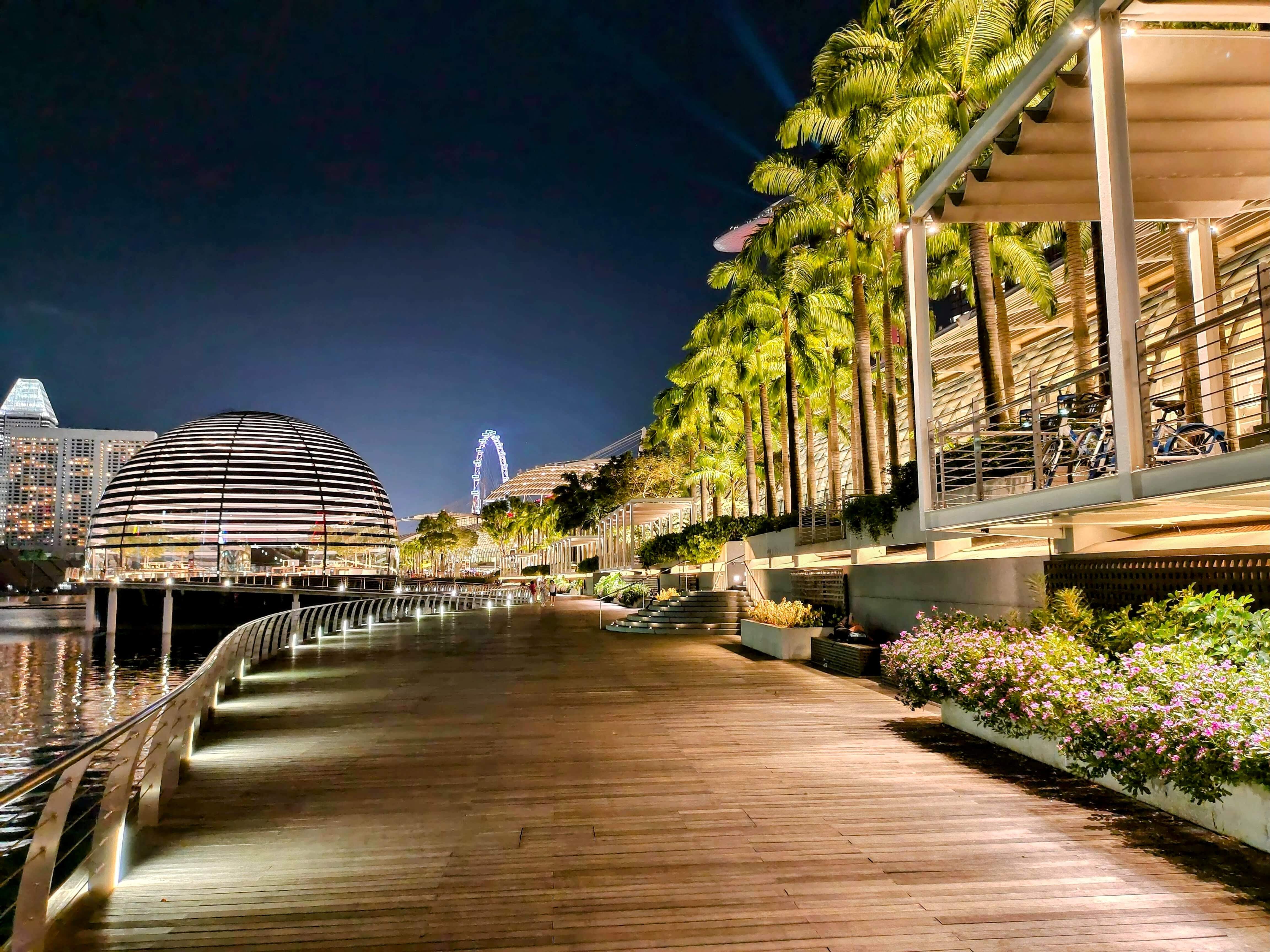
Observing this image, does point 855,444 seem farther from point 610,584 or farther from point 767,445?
point 610,584

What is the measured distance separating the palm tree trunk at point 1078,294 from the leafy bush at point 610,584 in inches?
1814

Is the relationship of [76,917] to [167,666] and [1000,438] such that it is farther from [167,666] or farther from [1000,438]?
[167,666]

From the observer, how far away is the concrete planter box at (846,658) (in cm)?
1670

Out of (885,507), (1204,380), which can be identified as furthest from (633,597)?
(1204,380)

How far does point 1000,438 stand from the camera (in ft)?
45.8

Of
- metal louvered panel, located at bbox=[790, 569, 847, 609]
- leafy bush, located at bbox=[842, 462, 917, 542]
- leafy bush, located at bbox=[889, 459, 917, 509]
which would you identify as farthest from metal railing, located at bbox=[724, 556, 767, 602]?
leafy bush, located at bbox=[889, 459, 917, 509]

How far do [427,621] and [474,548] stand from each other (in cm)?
15619

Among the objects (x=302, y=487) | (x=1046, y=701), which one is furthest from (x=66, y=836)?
A: (x=302, y=487)

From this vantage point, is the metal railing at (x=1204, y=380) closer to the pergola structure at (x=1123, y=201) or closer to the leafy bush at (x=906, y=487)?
the pergola structure at (x=1123, y=201)

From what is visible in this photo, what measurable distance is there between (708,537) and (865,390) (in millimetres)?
15481

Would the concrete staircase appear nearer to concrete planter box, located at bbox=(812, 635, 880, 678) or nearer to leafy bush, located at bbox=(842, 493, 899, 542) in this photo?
leafy bush, located at bbox=(842, 493, 899, 542)

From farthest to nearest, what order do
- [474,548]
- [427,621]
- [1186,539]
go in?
[474,548]
[427,621]
[1186,539]

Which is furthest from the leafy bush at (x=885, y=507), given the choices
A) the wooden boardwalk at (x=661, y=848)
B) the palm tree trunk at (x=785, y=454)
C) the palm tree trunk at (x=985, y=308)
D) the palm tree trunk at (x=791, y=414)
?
the palm tree trunk at (x=785, y=454)

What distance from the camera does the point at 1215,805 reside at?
6711 mm
